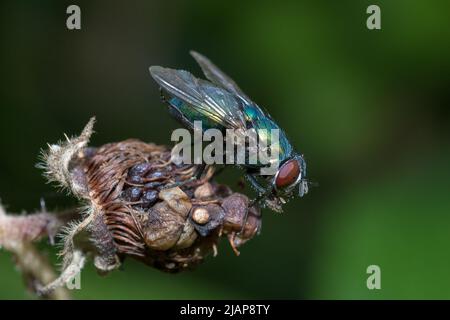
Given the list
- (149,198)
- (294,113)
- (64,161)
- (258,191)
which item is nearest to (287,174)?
(258,191)

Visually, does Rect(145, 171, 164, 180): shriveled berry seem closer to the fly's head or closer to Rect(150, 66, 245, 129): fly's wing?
Rect(150, 66, 245, 129): fly's wing

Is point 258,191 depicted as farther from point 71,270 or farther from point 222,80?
point 71,270

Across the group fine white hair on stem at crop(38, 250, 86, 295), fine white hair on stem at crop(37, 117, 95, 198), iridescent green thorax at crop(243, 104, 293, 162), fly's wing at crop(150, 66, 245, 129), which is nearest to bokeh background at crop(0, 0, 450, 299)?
fine white hair on stem at crop(38, 250, 86, 295)

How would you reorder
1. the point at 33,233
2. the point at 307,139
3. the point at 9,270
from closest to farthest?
the point at 33,233
the point at 9,270
the point at 307,139

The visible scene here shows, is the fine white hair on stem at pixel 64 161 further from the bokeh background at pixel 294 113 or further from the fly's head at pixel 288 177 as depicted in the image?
the bokeh background at pixel 294 113

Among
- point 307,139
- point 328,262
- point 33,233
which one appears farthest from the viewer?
point 307,139

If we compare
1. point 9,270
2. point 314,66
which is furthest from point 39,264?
point 314,66

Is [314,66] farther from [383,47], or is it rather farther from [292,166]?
[292,166]
